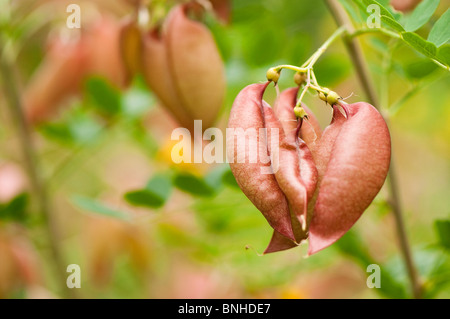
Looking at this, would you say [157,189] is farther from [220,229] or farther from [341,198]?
[341,198]

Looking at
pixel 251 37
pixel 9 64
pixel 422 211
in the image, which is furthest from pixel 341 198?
pixel 422 211

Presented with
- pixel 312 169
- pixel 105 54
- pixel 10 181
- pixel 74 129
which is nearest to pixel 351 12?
pixel 312 169

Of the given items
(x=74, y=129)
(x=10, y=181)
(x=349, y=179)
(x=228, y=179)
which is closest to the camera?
(x=349, y=179)

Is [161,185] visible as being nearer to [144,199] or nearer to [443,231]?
[144,199]

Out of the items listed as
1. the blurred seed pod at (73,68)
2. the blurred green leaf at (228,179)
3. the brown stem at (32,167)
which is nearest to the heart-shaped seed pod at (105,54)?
the blurred seed pod at (73,68)

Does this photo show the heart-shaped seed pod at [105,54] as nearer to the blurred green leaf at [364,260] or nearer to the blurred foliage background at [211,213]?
the blurred foliage background at [211,213]
